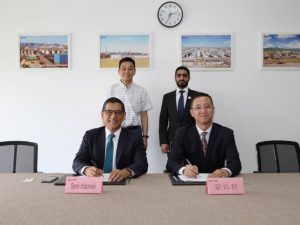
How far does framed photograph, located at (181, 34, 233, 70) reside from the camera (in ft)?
12.3

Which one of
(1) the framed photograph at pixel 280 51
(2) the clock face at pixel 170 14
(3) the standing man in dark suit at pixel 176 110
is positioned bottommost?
(3) the standing man in dark suit at pixel 176 110

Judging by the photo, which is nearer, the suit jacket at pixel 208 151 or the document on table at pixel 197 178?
the document on table at pixel 197 178

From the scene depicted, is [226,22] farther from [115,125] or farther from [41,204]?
[41,204]

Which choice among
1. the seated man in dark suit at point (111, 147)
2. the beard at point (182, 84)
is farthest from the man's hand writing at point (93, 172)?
the beard at point (182, 84)

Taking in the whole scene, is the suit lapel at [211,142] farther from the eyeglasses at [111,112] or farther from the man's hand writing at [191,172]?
the eyeglasses at [111,112]

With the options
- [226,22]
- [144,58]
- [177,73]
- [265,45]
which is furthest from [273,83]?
[144,58]

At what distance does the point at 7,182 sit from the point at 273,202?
4.58 ft

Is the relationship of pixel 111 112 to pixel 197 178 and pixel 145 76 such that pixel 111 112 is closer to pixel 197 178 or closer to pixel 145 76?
pixel 197 178

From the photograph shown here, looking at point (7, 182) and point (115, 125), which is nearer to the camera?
point (7, 182)

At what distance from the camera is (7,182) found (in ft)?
5.50

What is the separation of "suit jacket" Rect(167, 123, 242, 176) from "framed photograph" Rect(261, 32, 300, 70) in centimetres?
215

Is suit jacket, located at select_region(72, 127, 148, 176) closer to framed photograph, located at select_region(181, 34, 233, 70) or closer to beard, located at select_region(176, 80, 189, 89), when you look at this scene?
beard, located at select_region(176, 80, 189, 89)

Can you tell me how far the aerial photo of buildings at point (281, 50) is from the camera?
378 centimetres

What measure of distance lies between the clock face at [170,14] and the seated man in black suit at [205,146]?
6.62 ft
